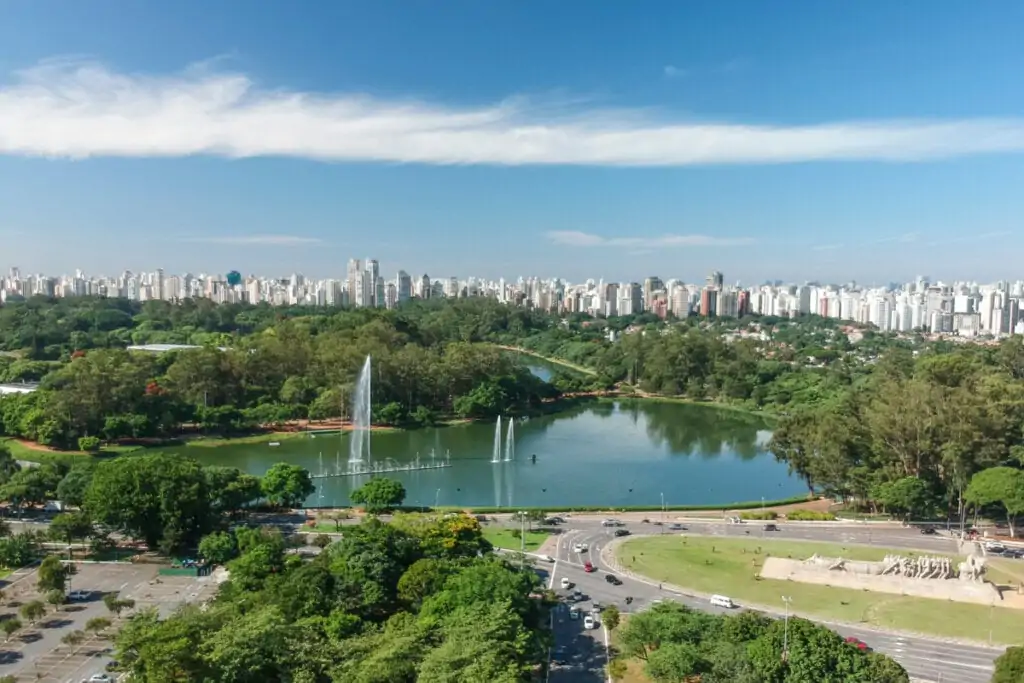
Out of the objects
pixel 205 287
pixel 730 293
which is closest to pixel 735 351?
pixel 730 293

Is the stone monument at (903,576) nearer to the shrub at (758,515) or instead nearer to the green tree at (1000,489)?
the green tree at (1000,489)

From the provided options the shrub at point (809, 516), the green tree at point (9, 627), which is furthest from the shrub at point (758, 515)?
the green tree at point (9, 627)

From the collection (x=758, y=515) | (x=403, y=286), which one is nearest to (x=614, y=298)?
(x=403, y=286)

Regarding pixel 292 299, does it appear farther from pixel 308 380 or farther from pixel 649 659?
pixel 649 659

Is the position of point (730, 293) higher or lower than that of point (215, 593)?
higher

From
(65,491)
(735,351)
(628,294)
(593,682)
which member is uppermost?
(628,294)

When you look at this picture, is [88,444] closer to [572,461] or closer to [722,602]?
[572,461]
